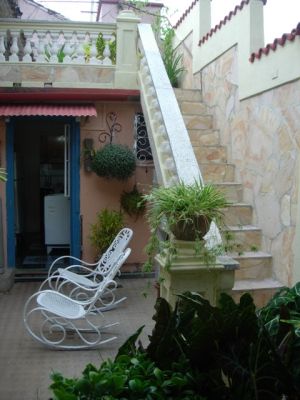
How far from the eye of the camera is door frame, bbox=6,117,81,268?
22.9ft

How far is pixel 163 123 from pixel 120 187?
2.41m

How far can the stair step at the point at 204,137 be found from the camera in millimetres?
6273

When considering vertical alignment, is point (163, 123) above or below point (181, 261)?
above

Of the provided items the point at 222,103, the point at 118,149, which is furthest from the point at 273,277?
the point at 118,149

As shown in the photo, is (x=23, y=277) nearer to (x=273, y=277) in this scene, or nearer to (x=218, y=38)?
(x=273, y=277)

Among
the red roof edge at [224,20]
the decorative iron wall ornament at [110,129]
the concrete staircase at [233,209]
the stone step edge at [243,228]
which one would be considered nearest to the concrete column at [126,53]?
the decorative iron wall ornament at [110,129]

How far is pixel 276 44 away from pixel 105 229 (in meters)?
3.42

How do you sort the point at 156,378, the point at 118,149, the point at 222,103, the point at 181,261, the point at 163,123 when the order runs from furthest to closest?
1. the point at 118,149
2. the point at 222,103
3. the point at 163,123
4. the point at 181,261
5. the point at 156,378

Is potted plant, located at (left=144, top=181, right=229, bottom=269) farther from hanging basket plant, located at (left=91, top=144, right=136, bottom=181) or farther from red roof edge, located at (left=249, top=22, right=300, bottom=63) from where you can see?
hanging basket plant, located at (left=91, top=144, right=136, bottom=181)

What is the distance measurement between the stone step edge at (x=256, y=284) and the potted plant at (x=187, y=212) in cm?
149

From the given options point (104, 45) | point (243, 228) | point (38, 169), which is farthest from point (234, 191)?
point (38, 169)

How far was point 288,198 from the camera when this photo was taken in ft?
14.9

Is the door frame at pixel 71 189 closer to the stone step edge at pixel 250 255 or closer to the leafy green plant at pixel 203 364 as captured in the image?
the stone step edge at pixel 250 255

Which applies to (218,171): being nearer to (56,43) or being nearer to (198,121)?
(198,121)
